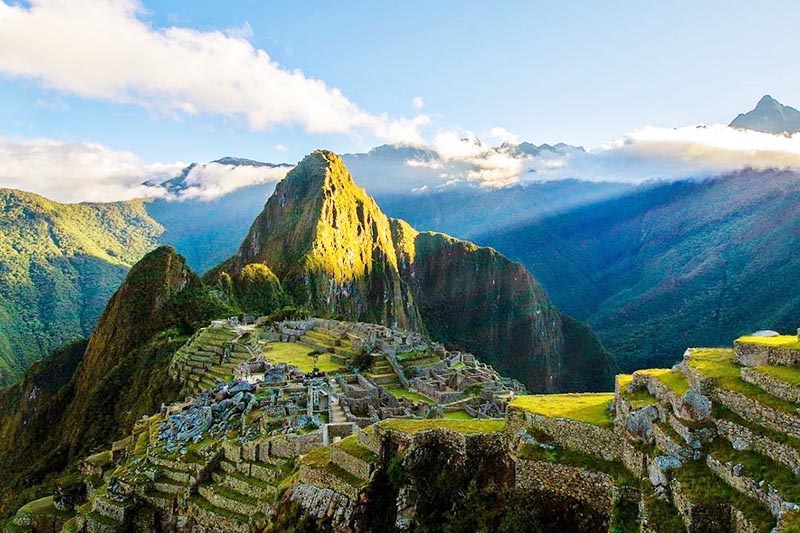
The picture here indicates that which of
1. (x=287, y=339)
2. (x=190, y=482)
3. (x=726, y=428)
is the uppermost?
(x=726, y=428)

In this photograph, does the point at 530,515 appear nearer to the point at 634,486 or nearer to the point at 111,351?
the point at 634,486

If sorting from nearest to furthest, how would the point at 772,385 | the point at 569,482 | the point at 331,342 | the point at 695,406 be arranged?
the point at 772,385
the point at 695,406
the point at 569,482
the point at 331,342

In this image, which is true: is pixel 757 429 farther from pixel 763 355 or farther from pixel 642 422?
pixel 642 422

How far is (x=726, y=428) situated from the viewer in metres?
12.5

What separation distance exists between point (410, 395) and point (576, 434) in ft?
107

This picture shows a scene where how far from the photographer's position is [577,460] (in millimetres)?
15086

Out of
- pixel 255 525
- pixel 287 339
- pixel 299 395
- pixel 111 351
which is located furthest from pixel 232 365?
pixel 111 351

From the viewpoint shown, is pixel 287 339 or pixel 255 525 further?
pixel 287 339

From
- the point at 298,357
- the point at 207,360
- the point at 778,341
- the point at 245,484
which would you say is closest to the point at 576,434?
the point at 778,341

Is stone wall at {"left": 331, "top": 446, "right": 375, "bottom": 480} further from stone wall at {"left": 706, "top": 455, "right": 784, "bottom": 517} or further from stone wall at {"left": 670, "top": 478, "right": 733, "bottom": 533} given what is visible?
stone wall at {"left": 706, "top": 455, "right": 784, "bottom": 517}

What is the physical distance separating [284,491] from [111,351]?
365ft

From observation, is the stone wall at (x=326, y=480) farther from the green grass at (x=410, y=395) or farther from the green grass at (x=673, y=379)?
the green grass at (x=410, y=395)

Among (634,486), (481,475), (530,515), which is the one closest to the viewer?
(634,486)

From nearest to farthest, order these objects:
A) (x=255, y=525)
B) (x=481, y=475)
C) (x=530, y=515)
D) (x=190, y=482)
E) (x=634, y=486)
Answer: (x=634, y=486) → (x=530, y=515) → (x=481, y=475) → (x=255, y=525) → (x=190, y=482)
